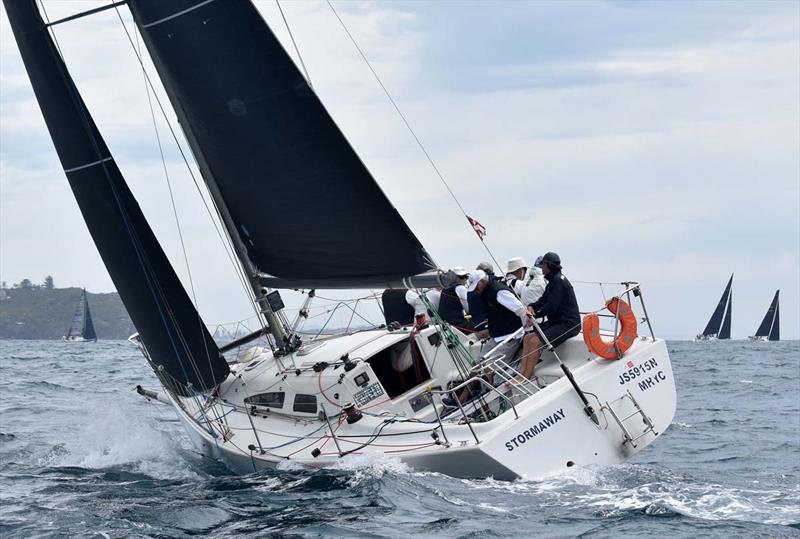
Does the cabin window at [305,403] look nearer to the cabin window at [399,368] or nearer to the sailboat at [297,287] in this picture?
the sailboat at [297,287]

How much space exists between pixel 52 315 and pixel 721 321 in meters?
63.7

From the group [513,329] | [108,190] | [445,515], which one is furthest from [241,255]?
[445,515]

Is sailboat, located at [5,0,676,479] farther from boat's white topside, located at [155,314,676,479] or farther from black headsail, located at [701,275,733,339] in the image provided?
black headsail, located at [701,275,733,339]

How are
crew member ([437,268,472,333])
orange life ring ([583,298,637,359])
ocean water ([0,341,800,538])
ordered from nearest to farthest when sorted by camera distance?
1. ocean water ([0,341,800,538])
2. orange life ring ([583,298,637,359])
3. crew member ([437,268,472,333])

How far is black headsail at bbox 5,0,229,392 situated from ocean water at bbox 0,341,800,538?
150 cm

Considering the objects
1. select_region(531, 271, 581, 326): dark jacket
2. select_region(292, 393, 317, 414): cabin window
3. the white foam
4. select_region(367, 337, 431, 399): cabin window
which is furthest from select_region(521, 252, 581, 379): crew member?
the white foam

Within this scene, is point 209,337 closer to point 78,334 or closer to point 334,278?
point 334,278

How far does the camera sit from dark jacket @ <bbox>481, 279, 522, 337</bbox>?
→ 902cm

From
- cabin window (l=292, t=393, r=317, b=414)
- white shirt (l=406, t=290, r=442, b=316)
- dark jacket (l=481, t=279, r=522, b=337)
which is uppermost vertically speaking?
white shirt (l=406, t=290, r=442, b=316)

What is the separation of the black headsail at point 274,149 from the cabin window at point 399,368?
889mm

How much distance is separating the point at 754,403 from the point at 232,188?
9.86 m

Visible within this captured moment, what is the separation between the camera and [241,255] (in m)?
9.88

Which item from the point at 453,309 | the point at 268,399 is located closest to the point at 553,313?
the point at 453,309

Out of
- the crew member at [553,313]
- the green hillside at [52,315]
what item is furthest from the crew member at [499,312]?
the green hillside at [52,315]
